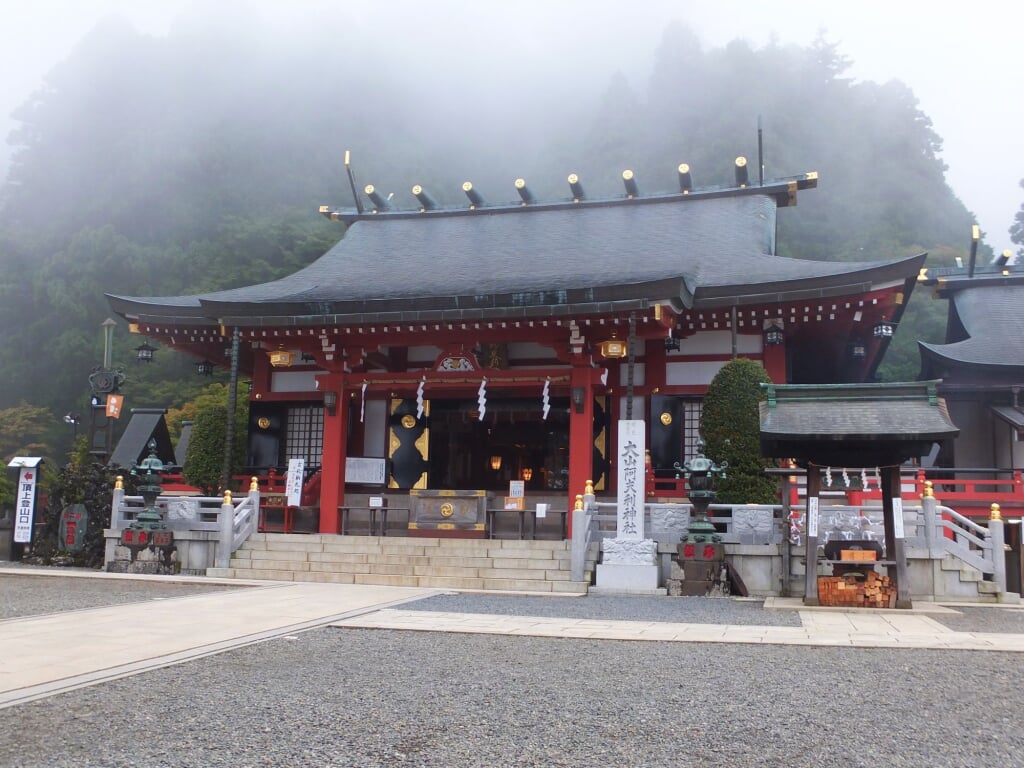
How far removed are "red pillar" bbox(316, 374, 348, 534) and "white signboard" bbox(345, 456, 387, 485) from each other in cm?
106

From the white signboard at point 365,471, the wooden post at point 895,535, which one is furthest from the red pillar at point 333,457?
the wooden post at point 895,535

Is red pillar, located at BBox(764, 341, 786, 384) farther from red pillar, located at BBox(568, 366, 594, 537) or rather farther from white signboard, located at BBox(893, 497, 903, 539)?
white signboard, located at BBox(893, 497, 903, 539)

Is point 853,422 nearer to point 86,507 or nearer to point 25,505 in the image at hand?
point 86,507

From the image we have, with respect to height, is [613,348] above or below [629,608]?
above

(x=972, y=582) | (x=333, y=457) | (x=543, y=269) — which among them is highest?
(x=543, y=269)

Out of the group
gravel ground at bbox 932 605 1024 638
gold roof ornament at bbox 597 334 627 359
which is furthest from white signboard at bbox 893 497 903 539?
gold roof ornament at bbox 597 334 627 359

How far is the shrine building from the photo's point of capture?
565 inches

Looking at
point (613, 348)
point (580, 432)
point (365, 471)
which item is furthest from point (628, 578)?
point (365, 471)

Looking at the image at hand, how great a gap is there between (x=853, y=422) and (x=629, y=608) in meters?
3.31

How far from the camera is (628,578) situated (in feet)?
38.9

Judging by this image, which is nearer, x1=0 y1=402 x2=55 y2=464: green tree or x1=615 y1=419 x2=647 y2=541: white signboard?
x1=615 y1=419 x2=647 y2=541: white signboard

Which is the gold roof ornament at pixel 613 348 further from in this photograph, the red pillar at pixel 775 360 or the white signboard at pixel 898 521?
the white signboard at pixel 898 521

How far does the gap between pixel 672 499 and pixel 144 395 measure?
102 ft

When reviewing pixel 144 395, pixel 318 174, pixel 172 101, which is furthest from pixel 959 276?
pixel 172 101
